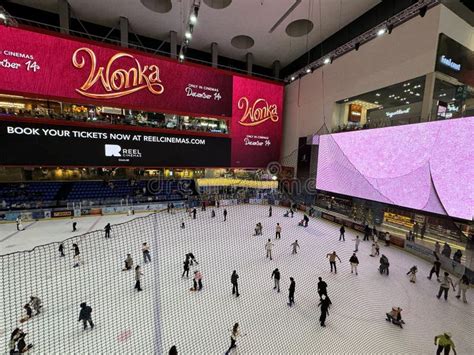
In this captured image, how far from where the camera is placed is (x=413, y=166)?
11.2 m

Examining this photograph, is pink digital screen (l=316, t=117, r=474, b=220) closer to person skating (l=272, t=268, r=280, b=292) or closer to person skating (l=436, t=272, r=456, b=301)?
person skating (l=436, t=272, r=456, b=301)

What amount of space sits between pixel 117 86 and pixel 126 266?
13321 mm

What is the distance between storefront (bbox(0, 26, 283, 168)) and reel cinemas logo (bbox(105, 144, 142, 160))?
7cm

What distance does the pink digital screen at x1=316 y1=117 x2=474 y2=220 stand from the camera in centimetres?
923

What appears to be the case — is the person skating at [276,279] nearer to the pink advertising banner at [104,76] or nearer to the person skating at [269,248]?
the person skating at [269,248]

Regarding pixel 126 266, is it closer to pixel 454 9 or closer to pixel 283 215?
pixel 283 215

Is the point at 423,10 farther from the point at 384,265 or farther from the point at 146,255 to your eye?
the point at 146,255

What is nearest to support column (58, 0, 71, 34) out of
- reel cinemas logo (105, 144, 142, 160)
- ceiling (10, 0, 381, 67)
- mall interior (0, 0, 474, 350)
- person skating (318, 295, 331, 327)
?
mall interior (0, 0, 474, 350)

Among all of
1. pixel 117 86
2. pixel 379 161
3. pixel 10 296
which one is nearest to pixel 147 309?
pixel 10 296

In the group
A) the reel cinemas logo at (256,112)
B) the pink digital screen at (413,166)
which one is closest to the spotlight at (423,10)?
the pink digital screen at (413,166)

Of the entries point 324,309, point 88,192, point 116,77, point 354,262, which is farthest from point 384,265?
point 88,192

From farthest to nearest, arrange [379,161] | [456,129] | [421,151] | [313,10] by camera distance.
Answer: [313,10] → [379,161] → [421,151] → [456,129]

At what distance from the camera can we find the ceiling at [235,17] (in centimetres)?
1462

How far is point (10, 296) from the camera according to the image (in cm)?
681
